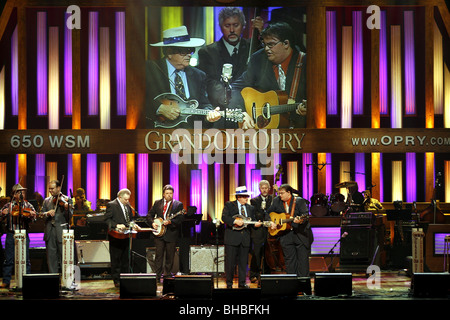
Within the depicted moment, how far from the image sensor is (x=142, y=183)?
1669cm

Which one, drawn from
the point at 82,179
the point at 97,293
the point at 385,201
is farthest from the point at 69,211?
the point at 385,201

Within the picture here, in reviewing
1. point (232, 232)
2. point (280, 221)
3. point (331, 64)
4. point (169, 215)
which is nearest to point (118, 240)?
point (169, 215)

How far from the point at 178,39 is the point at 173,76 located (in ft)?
3.25

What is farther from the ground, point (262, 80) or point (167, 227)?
point (262, 80)

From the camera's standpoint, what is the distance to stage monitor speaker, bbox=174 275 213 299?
912 cm

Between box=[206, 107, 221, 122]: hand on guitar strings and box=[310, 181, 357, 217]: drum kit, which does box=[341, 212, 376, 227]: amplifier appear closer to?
box=[310, 181, 357, 217]: drum kit

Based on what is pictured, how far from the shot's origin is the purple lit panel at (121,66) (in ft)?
54.8

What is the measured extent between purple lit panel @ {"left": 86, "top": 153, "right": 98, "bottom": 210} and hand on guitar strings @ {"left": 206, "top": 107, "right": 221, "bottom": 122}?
128 inches

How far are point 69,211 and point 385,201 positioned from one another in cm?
910

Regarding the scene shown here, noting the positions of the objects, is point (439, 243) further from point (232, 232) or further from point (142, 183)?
point (142, 183)

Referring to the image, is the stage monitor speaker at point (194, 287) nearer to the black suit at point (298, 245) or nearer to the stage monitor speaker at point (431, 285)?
the black suit at point (298, 245)

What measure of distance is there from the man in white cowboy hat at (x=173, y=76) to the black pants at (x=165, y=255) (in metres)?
5.32

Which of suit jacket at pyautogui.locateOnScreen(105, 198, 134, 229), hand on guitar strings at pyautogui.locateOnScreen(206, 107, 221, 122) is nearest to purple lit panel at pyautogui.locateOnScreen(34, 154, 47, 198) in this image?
hand on guitar strings at pyautogui.locateOnScreen(206, 107, 221, 122)

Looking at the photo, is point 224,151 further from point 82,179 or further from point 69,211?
point 69,211
